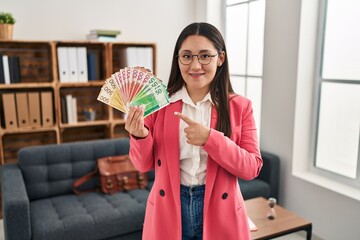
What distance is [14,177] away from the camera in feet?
8.89

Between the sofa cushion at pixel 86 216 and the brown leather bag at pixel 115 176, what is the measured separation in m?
0.12

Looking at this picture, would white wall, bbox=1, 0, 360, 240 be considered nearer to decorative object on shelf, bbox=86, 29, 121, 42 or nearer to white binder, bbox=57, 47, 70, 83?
decorative object on shelf, bbox=86, 29, 121, 42

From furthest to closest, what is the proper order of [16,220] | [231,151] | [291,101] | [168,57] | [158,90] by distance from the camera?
[168,57], [291,101], [16,220], [158,90], [231,151]

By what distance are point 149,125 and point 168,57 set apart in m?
3.19

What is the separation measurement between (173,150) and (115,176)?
6.51ft

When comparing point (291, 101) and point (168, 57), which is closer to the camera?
point (291, 101)

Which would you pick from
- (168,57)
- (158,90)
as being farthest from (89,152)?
(158,90)

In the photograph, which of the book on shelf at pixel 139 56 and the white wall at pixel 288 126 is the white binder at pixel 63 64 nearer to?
the book on shelf at pixel 139 56

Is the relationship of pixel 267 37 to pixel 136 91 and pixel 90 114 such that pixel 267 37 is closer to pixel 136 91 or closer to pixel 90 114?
pixel 90 114

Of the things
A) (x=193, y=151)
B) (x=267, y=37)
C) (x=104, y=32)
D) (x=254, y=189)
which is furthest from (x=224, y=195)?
(x=104, y=32)

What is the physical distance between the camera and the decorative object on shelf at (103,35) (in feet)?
11.8

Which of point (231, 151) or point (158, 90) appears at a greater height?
point (158, 90)

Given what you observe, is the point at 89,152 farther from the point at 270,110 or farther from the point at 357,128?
the point at 357,128

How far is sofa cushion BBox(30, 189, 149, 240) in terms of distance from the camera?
2.37 metres
